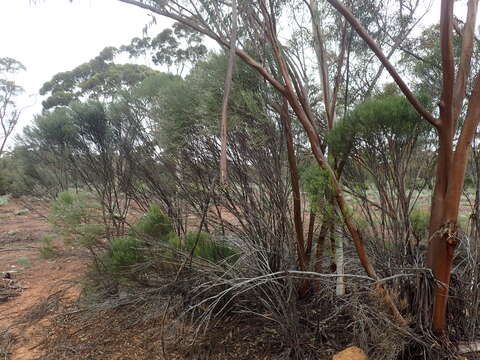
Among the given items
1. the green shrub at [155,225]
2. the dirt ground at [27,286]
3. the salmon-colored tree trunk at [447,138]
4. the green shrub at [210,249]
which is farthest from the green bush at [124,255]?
the salmon-colored tree trunk at [447,138]

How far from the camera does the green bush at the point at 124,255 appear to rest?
15.9 feet

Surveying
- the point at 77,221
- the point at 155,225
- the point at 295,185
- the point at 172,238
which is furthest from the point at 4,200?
the point at 295,185

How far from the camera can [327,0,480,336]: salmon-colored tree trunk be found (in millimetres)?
2865

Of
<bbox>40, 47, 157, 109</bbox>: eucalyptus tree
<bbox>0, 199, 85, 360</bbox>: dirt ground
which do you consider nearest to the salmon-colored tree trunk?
<bbox>0, 199, 85, 360</bbox>: dirt ground

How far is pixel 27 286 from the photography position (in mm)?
7590

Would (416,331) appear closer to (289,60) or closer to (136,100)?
(289,60)

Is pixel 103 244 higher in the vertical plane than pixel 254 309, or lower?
higher

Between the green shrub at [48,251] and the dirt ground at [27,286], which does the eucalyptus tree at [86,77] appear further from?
the green shrub at [48,251]

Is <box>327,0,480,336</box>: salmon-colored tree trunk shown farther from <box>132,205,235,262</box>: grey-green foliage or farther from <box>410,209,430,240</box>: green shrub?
<box>132,205,235,262</box>: grey-green foliage

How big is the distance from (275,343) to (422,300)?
168 cm

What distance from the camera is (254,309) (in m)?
4.24

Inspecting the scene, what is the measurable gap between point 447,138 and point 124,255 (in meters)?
4.18

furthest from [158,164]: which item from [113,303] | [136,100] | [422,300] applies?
[422,300]

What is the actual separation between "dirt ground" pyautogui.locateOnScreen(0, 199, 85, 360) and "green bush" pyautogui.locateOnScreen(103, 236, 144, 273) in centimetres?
121
